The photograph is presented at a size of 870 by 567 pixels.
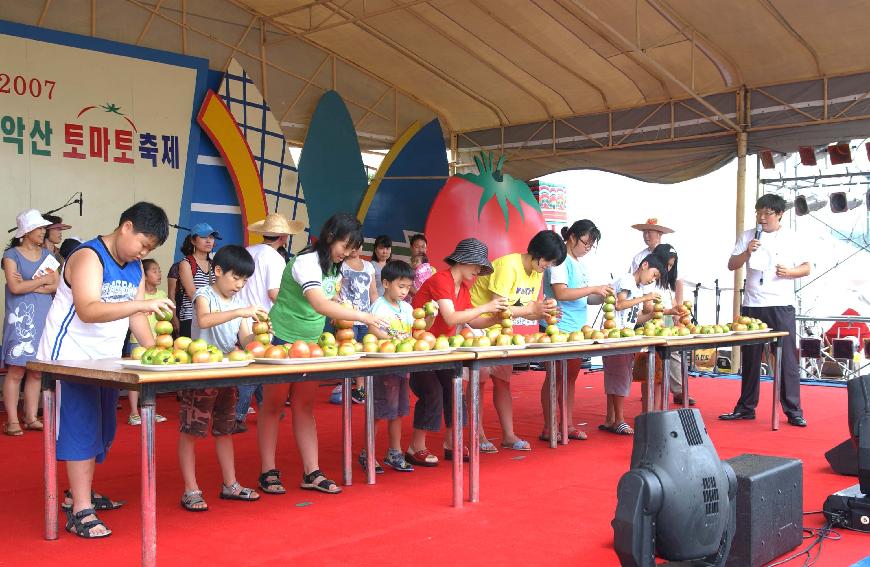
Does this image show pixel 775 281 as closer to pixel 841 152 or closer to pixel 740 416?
pixel 740 416

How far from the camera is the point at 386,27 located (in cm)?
946

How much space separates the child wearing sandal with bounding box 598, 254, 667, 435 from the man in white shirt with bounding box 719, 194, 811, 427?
71 cm

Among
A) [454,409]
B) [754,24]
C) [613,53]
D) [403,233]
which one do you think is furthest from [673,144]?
[454,409]

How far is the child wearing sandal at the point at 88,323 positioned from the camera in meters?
3.19

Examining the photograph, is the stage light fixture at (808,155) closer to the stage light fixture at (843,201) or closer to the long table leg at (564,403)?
the stage light fixture at (843,201)

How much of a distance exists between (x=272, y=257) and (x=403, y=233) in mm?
5347

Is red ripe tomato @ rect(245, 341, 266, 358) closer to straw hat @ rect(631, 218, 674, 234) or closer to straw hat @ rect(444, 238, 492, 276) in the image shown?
straw hat @ rect(444, 238, 492, 276)

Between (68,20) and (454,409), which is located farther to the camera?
(68,20)

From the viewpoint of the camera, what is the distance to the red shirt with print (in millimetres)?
4465

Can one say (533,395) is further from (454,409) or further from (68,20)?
(68,20)

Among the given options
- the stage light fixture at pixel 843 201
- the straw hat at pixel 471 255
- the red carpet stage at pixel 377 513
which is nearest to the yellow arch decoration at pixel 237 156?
the red carpet stage at pixel 377 513

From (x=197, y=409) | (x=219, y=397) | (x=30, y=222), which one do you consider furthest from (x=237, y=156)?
(x=197, y=409)

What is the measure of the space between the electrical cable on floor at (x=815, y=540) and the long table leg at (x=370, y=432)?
1.97m

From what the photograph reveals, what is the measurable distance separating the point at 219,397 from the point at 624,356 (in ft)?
9.69
